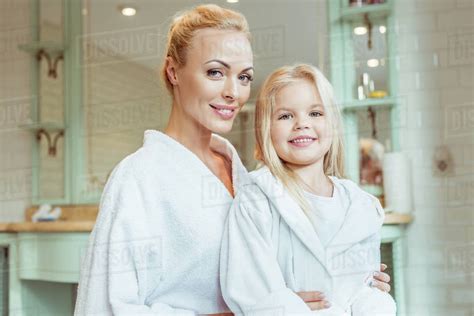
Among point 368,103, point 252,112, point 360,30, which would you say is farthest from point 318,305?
point 360,30

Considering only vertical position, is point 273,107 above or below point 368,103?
below

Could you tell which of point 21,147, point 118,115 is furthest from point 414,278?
point 21,147

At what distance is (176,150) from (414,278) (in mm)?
536

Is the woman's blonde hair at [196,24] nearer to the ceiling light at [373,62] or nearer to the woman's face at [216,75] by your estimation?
the woman's face at [216,75]

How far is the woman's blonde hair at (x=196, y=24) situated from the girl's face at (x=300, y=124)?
0.33 feet

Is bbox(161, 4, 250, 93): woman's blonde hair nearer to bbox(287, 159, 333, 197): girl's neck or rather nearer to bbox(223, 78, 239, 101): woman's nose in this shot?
bbox(223, 78, 239, 101): woman's nose

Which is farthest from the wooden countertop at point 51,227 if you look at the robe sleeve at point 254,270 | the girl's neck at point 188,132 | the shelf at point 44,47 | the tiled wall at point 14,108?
the robe sleeve at point 254,270

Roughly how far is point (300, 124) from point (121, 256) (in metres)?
0.25

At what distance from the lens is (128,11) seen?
140cm

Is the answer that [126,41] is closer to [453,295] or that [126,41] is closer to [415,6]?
[415,6]

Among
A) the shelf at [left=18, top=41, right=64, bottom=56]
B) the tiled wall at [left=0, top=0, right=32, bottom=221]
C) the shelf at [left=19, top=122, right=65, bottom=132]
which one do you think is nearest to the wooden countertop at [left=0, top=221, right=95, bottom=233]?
the tiled wall at [left=0, top=0, right=32, bottom=221]

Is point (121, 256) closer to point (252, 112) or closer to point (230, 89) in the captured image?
point (230, 89)

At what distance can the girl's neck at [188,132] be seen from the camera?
0.69 m

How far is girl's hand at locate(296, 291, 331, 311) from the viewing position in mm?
568
